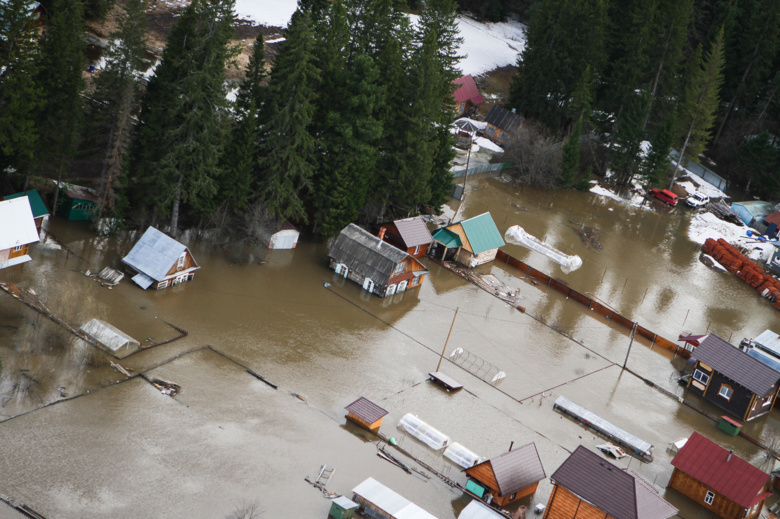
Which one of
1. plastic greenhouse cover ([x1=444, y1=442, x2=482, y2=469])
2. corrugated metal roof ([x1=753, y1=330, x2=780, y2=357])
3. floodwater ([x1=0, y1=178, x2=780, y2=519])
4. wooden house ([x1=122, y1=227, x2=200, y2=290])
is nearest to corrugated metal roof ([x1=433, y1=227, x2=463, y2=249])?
floodwater ([x1=0, y1=178, x2=780, y2=519])

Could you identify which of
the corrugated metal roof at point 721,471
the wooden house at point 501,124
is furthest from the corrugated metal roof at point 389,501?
the wooden house at point 501,124

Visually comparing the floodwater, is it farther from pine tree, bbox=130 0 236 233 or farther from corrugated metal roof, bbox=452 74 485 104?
corrugated metal roof, bbox=452 74 485 104

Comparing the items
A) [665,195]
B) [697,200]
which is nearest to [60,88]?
[665,195]

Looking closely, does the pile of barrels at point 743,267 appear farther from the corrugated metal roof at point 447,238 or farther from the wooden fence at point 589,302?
the corrugated metal roof at point 447,238

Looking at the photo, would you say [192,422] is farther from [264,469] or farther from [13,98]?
[13,98]

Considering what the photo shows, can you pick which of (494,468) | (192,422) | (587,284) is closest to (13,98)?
(192,422)
